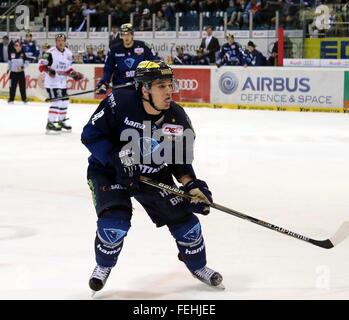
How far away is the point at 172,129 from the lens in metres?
3.88

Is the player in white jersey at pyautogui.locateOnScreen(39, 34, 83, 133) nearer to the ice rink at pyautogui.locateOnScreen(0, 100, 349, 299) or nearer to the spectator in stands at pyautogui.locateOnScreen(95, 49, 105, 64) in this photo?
the ice rink at pyautogui.locateOnScreen(0, 100, 349, 299)

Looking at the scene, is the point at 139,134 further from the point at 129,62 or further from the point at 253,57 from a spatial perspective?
the point at 253,57

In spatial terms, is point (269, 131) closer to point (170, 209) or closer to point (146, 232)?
point (146, 232)

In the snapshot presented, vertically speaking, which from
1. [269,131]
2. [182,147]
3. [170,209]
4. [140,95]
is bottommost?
[269,131]

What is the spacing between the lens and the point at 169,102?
3.81 m

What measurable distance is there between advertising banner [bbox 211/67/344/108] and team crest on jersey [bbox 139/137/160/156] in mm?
11644

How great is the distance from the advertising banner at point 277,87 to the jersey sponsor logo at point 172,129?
11586mm

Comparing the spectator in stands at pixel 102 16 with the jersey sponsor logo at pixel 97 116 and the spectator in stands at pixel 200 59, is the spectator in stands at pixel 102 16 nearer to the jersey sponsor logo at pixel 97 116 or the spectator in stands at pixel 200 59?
the spectator in stands at pixel 200 59

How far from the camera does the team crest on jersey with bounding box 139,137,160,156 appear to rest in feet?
12.7

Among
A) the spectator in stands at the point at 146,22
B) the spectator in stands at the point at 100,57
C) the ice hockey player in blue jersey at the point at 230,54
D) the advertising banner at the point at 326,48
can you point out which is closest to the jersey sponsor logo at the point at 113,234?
the advertising banner at the point at 326,48

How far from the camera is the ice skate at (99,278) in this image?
3846 millimetres

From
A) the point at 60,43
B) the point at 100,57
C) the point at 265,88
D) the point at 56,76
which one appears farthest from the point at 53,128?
the point at 100,57

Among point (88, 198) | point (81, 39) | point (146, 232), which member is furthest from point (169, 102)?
point (81, 39)
